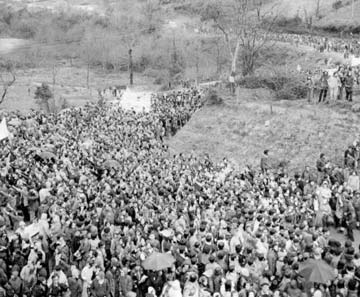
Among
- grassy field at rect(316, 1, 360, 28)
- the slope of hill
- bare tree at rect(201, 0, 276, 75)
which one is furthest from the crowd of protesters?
the slope of hill

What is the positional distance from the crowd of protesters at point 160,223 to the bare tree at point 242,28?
1458 cm

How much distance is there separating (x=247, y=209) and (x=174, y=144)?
11012 mm

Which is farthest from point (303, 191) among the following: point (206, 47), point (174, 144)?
point (206, 47)

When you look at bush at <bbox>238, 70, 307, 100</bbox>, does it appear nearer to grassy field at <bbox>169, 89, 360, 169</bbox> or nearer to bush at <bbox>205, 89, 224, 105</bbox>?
grassy field at <bbox>169, 89, 360, 169</bbox>

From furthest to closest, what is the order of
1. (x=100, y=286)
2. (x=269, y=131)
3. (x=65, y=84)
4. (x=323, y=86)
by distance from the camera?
(x=65, y=84) < (x=323, y=86) < (x=269, y=131) < (x=100, y=286)

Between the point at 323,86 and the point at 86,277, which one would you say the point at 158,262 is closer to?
the point at 86,277

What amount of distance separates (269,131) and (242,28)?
1255cm

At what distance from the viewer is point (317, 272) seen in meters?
8.74

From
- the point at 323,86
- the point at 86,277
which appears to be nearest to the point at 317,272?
the point at 86,277

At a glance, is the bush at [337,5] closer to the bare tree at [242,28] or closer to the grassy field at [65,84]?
the bare tree at [242,28]

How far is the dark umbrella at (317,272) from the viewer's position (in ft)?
28.5

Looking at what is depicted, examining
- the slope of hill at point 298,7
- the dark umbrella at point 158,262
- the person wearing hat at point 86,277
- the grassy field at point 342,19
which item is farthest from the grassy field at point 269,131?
the slope of hill at point 298,7

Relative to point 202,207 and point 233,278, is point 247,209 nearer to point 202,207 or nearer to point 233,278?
point 202,207

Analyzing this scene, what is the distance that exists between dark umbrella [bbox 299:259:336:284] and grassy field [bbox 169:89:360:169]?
10220 mm
